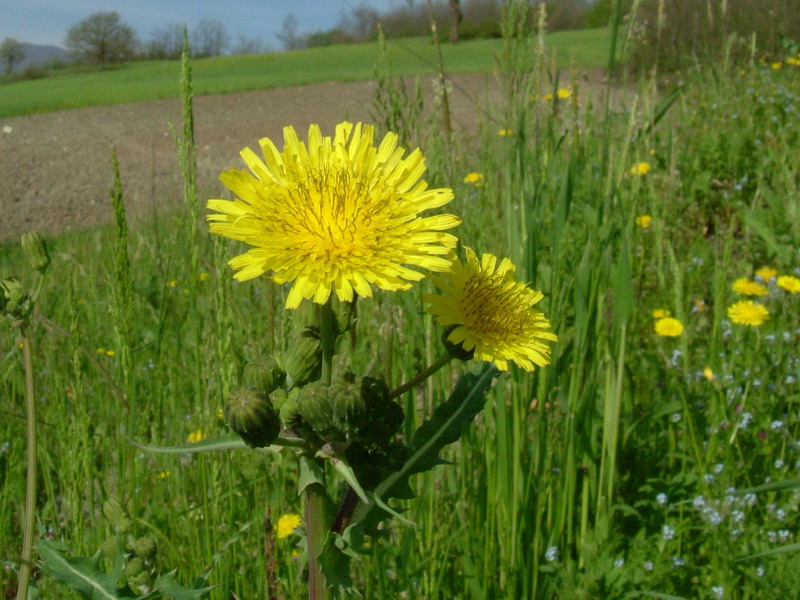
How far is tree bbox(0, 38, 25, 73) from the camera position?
1206 centimetres

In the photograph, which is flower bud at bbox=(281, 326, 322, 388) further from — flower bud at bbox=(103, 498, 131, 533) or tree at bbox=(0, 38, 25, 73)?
tree at bbox=(0, 38, 25, 73)

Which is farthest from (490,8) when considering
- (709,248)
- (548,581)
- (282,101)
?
(548,581)

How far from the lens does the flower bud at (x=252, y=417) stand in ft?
3.06

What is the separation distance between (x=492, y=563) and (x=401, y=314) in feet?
2.12

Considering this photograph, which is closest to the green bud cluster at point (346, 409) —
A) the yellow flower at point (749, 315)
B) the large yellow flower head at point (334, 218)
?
the large yellow flower head at point (334, 218)

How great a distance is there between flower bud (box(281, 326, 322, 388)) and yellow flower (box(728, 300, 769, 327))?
1922 mm

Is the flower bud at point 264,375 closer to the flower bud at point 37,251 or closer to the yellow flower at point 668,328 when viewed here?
the flower bud at point 37,251

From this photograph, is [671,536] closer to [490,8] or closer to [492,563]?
[492,563]

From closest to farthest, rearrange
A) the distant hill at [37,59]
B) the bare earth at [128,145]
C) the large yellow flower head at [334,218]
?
the large yellow flower head at [334,218]
the bare earth at [128,145]
the distant hill at [37,59]

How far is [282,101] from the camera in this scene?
15141mm

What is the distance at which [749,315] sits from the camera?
8.25 feet

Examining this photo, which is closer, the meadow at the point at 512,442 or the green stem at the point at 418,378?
the green stem at the point at 418,378

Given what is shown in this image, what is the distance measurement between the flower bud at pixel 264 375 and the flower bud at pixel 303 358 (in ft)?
0.06

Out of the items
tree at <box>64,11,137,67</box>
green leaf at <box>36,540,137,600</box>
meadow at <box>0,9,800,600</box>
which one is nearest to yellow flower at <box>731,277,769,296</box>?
meadow at <box>0,9,800,600</box>
